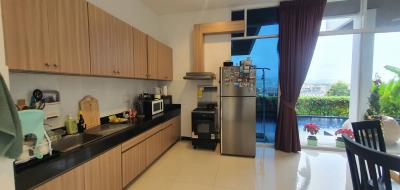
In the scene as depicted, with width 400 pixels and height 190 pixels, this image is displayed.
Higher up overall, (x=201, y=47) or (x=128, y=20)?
(x=128, y=20)

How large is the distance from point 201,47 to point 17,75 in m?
3.08

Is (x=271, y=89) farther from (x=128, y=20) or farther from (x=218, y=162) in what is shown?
(x=128, y=20)

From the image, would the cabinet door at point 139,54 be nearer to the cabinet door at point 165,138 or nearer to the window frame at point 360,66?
the cabinet door at point 165,138

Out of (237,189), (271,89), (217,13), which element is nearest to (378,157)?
(237,189)

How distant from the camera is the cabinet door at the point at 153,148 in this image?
289 centimetres

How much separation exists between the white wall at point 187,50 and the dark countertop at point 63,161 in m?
2.02

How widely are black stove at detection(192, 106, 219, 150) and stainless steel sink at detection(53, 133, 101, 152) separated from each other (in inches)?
81.3

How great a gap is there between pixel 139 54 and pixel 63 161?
6.29ft

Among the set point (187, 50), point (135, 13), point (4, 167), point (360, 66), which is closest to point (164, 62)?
point (187, 50)

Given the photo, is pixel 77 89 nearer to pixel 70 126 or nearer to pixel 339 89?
pixel 70 126

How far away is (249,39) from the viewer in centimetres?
402

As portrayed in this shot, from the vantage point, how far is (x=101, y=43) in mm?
2203

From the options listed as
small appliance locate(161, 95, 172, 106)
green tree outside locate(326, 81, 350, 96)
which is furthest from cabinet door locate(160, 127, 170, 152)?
green tree outside locate(326, 81, 350, 96)

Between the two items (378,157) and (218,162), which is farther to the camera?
(218,162)
